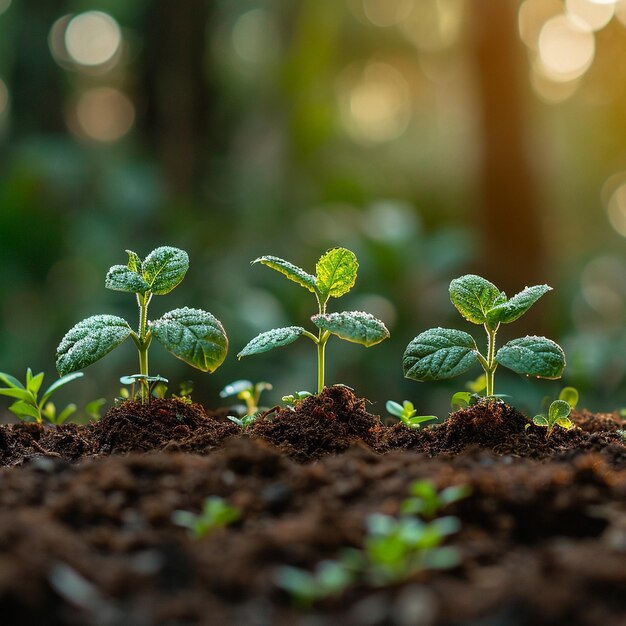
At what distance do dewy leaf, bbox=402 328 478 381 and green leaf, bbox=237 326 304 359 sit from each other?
191 millimetres

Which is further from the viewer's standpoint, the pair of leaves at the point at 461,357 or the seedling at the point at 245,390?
the seedling at the point at 245,390

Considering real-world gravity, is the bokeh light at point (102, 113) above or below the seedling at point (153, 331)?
above

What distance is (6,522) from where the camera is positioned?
733mm

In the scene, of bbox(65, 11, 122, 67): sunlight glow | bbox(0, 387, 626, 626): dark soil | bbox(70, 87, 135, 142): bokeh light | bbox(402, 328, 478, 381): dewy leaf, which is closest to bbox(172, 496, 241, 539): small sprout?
bbox(0, 387, 626, 626): dark soil

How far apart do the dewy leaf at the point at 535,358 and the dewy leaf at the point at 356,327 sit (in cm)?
21

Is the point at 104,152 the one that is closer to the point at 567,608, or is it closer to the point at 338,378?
the point at 338,378

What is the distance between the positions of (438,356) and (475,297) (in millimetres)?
136

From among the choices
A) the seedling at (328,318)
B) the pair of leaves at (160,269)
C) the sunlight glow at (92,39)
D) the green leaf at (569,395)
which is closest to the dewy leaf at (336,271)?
the seedling at (328,318)

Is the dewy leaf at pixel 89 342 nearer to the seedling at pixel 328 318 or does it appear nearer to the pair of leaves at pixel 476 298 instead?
the seedling at pixel 328 318

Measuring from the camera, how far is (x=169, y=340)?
117cm

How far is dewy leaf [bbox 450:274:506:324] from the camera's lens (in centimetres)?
126

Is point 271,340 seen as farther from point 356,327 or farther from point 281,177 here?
point 281,177

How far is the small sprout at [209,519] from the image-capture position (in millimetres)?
747

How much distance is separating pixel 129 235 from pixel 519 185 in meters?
2.62
